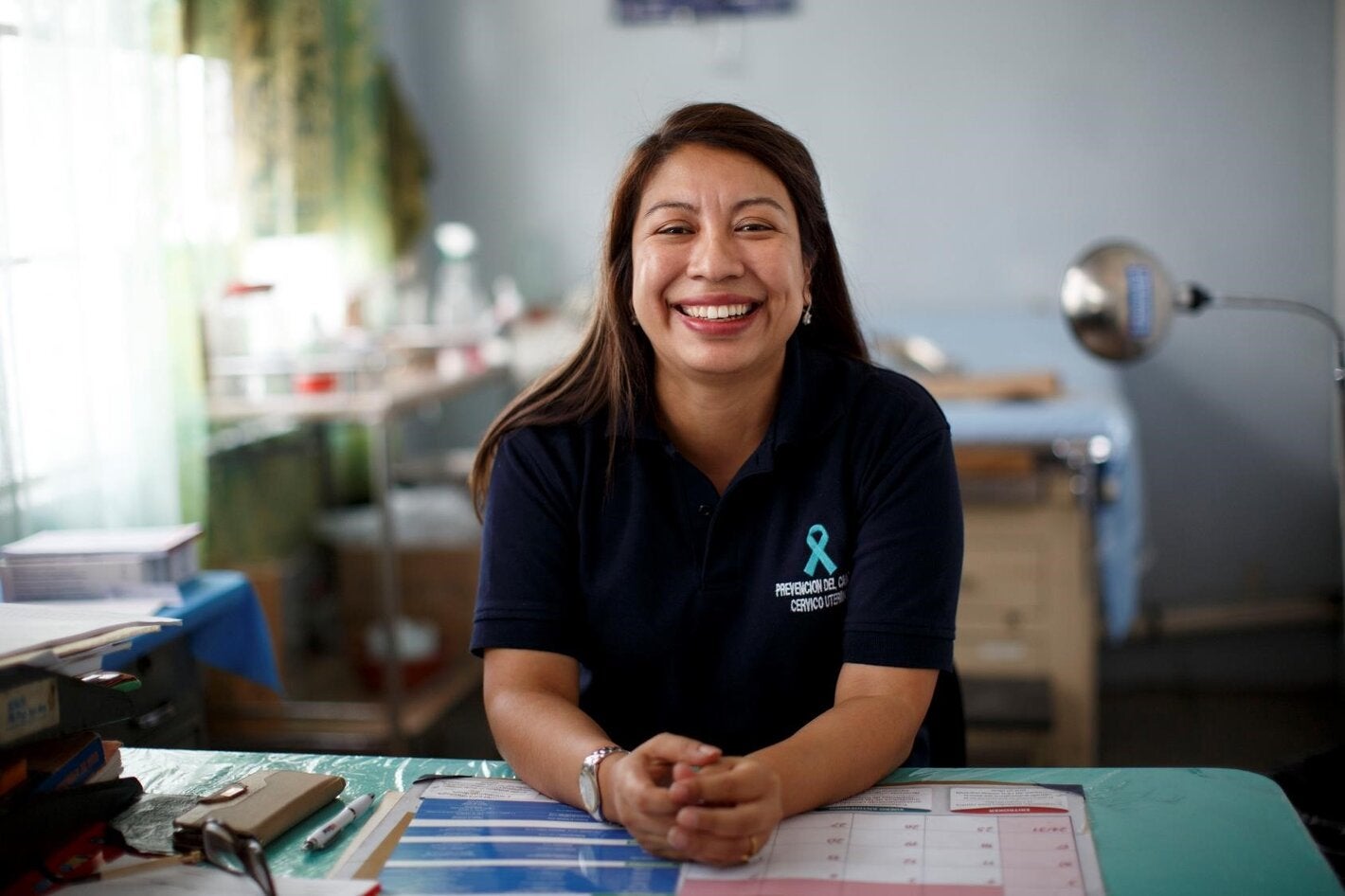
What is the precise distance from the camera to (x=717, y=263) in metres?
1.33

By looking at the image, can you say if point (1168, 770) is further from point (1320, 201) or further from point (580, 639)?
point (1320, 201)

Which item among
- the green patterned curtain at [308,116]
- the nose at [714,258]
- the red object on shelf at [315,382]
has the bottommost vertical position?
the red object on shelf at [315,382]

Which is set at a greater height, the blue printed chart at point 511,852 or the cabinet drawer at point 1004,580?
the blue printed chart at point 511,852

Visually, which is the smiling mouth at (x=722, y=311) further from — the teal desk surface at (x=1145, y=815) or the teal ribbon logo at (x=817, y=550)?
the teal desk surface at (x=1145, y=815)

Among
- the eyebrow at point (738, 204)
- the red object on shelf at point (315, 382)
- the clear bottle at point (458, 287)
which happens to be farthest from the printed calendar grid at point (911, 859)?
the clear bottle at point (458, 287)

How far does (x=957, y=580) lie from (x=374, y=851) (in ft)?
2.09

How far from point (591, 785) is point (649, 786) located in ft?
0.28

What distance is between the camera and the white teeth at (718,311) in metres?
1.35

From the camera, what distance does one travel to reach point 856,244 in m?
3.78

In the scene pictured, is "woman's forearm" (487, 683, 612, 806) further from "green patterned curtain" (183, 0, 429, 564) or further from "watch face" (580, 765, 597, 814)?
"green patterned curtain" (183, 0, 429, 564)

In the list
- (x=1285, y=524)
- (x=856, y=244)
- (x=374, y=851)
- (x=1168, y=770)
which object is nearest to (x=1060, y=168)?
(x=856, y=244)

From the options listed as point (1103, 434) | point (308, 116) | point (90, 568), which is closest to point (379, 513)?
point (308, 116)

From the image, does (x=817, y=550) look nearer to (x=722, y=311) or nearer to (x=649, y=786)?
(x=722, y=311)

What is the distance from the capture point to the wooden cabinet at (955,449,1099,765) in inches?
108
